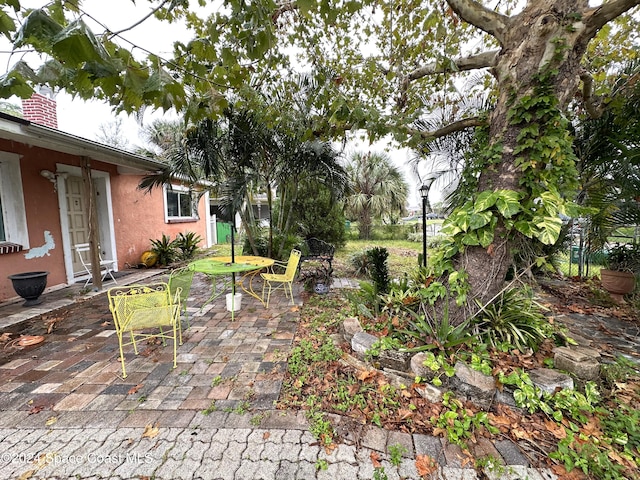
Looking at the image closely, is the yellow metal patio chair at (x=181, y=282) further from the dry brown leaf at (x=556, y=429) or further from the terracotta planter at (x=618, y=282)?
the terracotta planter at (x=618, y=282)

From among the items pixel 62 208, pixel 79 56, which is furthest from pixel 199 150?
pixel 79 56

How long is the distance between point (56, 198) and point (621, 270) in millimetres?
Answer: 9657

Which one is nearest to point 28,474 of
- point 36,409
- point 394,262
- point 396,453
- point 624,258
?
point 36,409

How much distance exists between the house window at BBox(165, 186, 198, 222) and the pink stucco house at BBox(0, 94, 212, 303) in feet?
4.94

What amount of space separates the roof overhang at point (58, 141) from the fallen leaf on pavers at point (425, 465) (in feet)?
17.4

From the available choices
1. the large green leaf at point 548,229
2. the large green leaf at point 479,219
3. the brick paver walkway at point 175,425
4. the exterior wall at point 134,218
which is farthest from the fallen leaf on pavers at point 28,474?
the exterior wall at point 134,218

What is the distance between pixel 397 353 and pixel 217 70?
3126 mm

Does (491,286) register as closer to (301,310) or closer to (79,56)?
(301,310)

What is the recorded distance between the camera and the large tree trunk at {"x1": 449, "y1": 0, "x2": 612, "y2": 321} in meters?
2.13

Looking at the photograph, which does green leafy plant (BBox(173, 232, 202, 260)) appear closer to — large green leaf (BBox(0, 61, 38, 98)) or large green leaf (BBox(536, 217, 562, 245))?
large green leaf (BBox(0, 61, 38, 98))

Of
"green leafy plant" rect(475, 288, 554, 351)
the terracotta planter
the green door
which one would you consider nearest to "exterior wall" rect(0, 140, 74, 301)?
"green leafy plant" rect(475, 288, 554, 351)

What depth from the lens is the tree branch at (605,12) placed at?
2018mm

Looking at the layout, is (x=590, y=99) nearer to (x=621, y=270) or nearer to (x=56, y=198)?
(x=621, y=270)

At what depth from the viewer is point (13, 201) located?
447cm
